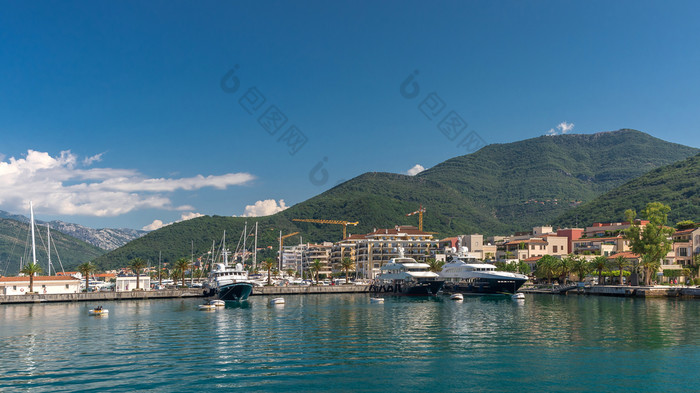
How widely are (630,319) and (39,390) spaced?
5728cm

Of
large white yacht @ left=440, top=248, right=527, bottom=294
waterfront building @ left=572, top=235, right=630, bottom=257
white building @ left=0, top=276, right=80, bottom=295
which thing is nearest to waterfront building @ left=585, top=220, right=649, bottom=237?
waterfront building @ left=572, top=235, right=630, bottom=257

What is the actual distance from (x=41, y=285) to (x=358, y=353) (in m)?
91.9

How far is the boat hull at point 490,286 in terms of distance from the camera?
11156 centimetres

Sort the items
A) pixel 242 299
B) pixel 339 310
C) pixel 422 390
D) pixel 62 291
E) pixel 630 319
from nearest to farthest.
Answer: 1. pixel 422 390
2. pixel 630 319
3. pixel 339 310
4. pixel 242 299
5. pixel 62 291

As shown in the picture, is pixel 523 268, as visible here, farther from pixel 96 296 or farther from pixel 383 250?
pixel 96 296

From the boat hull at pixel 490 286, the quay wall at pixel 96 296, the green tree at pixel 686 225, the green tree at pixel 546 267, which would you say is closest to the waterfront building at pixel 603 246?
the green tree at pixel 686 225

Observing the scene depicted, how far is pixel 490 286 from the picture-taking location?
114500 mm

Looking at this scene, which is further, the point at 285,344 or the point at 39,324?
the point at 39,324

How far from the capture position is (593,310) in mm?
71375

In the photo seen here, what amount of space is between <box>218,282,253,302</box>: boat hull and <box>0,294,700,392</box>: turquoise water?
103 ft

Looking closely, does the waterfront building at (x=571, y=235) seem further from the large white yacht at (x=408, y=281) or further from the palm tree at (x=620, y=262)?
the large white yacht at (x=408, y=281)

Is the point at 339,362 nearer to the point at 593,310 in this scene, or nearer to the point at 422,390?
the point at 422,390

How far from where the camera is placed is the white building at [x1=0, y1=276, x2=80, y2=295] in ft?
344

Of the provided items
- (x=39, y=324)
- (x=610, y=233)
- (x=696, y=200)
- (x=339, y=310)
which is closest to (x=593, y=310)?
(x=339, y=310)
